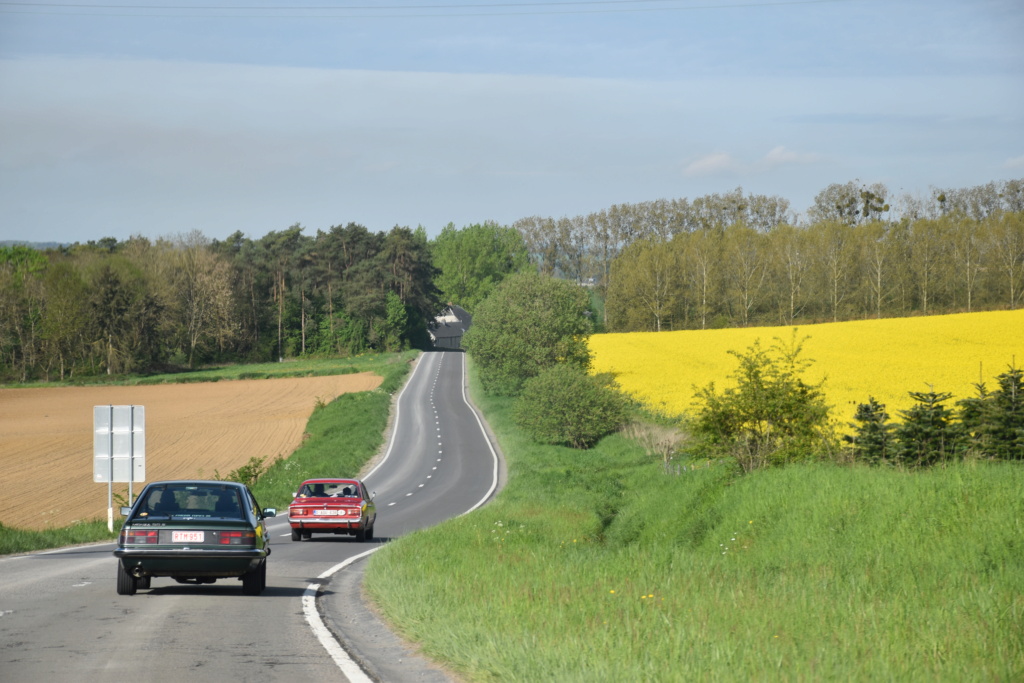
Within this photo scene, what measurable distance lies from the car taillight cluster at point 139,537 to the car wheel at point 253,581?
→ 50.6 inches

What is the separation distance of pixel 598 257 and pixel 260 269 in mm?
48194

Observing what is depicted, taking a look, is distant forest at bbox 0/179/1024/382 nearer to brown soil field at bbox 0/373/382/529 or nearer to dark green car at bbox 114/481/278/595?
brown soil field at bbox 0/373/382/529

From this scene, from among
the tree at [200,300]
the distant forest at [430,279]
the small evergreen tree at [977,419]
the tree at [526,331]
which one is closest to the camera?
the small evergreen tree at [977,419]

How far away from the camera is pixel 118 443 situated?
→ 25.7 metres

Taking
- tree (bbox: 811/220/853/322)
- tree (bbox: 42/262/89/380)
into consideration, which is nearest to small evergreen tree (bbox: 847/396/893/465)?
tree (bbox: 811/220/853/322)

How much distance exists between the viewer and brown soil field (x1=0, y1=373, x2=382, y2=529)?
1706 inches

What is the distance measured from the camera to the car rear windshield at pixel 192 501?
14.1 m

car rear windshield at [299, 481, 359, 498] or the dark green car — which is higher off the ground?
the dark green car

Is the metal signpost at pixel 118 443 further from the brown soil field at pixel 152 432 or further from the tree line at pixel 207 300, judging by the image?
the tree line at pixel 207 300

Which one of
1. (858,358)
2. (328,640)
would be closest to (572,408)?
(858,358)

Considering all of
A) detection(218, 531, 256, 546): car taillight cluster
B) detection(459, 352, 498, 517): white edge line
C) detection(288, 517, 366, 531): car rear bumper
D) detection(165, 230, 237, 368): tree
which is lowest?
detection(459, 352, 498, 517): white edge line

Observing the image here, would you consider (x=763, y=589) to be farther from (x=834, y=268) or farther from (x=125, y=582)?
(x=834, y=268)

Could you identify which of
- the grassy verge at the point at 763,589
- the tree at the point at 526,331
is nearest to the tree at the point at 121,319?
the tree at the point at 526,331

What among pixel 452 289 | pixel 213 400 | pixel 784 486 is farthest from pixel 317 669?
pixel 452 289
